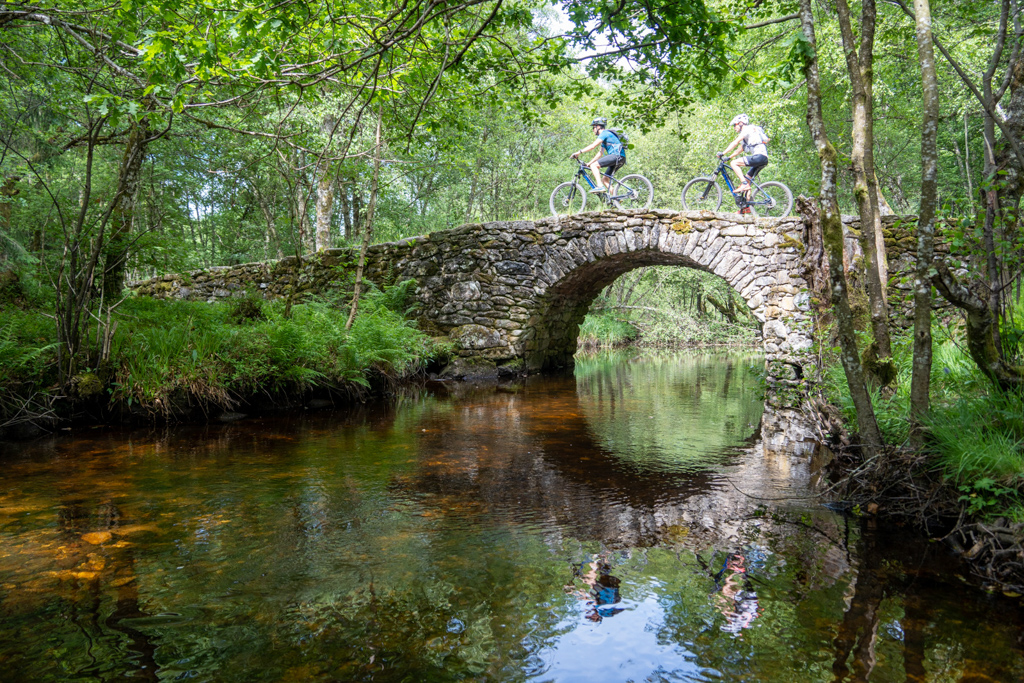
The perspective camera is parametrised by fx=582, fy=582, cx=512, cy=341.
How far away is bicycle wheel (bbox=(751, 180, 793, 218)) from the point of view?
886 cm

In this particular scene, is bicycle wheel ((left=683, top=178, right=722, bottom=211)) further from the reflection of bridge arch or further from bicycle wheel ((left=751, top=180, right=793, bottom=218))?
the reflection of bridge arch

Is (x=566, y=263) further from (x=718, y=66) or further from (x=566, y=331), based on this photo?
(x=718, y=66)

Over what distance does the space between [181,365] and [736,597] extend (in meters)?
5.10

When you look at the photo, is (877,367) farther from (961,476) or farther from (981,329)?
(961,476)

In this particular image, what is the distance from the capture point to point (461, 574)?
236 cm

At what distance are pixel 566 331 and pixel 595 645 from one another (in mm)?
10818

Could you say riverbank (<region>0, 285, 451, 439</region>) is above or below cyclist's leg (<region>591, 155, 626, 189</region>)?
below

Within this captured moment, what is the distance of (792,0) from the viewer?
16.0 ft

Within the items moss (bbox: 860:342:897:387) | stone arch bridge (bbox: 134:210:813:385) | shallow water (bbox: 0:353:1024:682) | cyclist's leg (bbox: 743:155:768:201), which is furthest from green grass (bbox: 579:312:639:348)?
moss (bbox: 860:342:897:387)

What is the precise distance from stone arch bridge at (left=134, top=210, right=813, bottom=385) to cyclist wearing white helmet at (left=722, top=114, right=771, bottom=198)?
89 centimetres

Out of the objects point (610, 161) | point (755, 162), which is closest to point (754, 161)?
point (755, 162)

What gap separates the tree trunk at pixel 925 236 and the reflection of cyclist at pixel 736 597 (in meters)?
1.27

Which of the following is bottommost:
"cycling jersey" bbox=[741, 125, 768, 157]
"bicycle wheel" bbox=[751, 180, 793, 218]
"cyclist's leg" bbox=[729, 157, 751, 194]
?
"bicycle wheel" bbox=[751, 180, 793, 218]

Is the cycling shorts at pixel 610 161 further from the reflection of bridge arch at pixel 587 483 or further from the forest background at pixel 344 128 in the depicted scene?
the reflection of bridge arch at pixel 587 483
